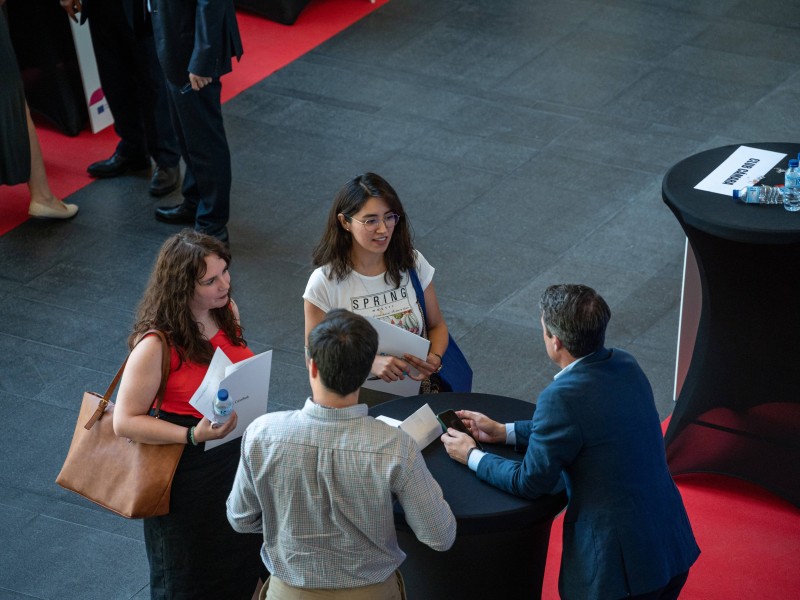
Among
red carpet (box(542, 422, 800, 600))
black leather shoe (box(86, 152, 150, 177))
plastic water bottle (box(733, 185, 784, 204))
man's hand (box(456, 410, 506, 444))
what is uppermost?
plastic water bottle (box(733, 185, 784, 204))

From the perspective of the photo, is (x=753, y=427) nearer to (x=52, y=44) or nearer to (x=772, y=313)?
(x=772, y=313)

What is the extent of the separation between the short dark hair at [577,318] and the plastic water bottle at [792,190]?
134 cm

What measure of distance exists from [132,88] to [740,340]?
4.21 meters

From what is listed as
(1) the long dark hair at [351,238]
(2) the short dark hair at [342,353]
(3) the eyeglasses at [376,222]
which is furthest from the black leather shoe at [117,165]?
(2) the short dark hair at [342,353]

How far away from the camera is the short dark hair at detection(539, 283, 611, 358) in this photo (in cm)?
289

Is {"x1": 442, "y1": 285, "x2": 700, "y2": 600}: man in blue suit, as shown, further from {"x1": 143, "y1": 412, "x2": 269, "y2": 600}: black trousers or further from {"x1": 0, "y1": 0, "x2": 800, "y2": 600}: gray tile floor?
{"x1": 0, "y1": 0, "x2": 800, "y2": 600}: gray tile floor

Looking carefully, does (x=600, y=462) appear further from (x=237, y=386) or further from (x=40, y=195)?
(x=40, y=195)

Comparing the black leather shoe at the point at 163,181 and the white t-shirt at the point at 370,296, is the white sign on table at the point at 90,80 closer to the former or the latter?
the black leather shoe at the point at 163,181

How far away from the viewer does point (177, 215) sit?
21.2 feet

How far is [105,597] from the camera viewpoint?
4012 millimetres

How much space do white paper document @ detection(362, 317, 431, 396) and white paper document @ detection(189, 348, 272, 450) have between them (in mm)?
398

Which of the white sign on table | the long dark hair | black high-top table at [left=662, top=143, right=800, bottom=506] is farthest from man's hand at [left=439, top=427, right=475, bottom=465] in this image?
the white sign on table

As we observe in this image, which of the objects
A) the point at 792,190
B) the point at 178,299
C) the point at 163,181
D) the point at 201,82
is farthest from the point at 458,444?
the point at 163,181

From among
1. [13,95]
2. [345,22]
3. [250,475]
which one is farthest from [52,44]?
[250,475]
